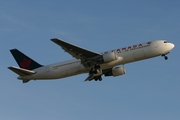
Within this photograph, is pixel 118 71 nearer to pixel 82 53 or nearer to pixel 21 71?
pixel 82 53

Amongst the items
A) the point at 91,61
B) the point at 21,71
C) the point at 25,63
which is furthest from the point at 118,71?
the point at 21,71

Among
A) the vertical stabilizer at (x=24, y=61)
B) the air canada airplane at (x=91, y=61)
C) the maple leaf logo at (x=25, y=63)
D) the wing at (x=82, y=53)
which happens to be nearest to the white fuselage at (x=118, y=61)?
the air canada airplane at (x=91, y=61)

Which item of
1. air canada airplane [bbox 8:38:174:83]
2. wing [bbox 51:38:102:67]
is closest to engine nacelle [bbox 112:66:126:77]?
air canada airplane [bbox 8:38:174:83]

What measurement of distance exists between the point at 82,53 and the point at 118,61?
5203mm

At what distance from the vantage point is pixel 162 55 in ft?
184

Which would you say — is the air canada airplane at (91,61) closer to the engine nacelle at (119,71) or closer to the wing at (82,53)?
the wing at (82,53)

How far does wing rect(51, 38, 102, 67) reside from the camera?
5226cm

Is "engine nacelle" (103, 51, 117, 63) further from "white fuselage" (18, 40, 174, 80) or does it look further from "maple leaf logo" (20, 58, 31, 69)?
"maple leaf logo" (20, 58, 31, 69)

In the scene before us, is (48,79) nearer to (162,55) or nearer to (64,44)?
(64,44)

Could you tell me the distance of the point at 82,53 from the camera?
54.2 m

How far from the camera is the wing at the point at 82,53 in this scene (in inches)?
2057

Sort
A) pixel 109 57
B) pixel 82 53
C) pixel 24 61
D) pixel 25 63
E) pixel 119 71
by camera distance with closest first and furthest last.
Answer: pixel 109 57, pixel 82 53, pixel 119 71, pixel 25 63, pixel 24 61

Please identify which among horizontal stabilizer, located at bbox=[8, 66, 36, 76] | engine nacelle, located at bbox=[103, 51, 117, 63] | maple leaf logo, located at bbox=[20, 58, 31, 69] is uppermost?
maple leaf logo, located at bbox=[20, 58, 31, 69]

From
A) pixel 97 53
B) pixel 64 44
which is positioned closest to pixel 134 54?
pixel 97 53
